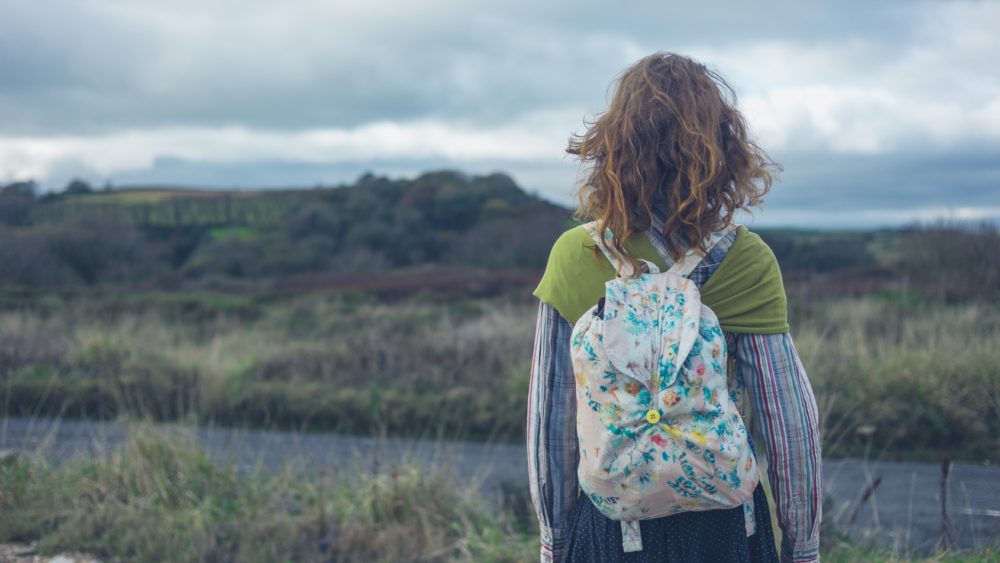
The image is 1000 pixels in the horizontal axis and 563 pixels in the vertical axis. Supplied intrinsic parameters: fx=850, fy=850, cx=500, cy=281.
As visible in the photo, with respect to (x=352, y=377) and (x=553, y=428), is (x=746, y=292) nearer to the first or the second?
(x=553, y=428)

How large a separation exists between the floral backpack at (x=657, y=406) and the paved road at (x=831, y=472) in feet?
8.32

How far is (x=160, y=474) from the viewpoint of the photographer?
518 centimetres

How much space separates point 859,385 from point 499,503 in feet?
16.5

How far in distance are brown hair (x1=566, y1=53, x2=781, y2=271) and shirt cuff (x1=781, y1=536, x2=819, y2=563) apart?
28.9 inches

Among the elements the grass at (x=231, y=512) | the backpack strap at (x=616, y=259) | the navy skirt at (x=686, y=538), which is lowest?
the grass at (x=231, y=512)

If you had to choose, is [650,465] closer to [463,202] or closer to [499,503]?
[499,503]

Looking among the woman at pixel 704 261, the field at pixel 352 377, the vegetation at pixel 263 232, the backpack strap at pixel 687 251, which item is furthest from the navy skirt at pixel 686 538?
the vegetation at pixel 263 232

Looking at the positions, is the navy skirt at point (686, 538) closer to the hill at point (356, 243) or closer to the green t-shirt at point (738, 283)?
the green t-shirt at point (738, 283)

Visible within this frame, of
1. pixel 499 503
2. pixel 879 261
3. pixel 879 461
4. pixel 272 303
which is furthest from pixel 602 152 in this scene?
pixel 879 261

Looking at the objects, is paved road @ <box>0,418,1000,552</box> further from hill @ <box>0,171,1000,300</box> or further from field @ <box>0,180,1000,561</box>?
hill @ <box>0,171,1000,300</box>

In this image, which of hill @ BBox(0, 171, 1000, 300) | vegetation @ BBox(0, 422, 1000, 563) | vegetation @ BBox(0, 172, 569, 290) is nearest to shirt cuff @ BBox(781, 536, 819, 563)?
vegetation @ BBox(0, 422, 1000, 563)

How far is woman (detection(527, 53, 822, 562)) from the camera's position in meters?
1.91

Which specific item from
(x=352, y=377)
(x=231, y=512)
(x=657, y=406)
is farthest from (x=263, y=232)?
(x=657, y=406)

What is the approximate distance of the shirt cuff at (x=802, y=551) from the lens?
197 cm
